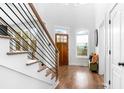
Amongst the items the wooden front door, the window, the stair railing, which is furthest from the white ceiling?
the stair railing

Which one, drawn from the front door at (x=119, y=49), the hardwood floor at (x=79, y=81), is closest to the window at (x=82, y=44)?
the hardwood floor at (x=79, y=81)

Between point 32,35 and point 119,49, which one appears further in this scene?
point 32,35

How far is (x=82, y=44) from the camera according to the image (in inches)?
432

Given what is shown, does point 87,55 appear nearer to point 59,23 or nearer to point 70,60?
point 70,60

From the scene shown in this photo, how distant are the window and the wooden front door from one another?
763mm

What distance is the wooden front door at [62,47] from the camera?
10.8 meters

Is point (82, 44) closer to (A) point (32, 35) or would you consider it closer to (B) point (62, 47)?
(B) point (62, 47)

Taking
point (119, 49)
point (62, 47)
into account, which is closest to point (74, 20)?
point (62, 47)

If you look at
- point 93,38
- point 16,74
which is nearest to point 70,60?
point 93,38

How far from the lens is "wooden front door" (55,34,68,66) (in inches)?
423

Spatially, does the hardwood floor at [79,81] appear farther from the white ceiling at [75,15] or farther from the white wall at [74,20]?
the white ceiling at [75,15]

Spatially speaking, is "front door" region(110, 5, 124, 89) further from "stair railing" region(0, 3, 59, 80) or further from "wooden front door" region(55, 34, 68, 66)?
"wooden front door" region(55, 34, 68, 66)

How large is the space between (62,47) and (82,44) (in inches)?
50.9

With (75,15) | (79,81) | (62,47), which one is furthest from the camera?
(62,47)
